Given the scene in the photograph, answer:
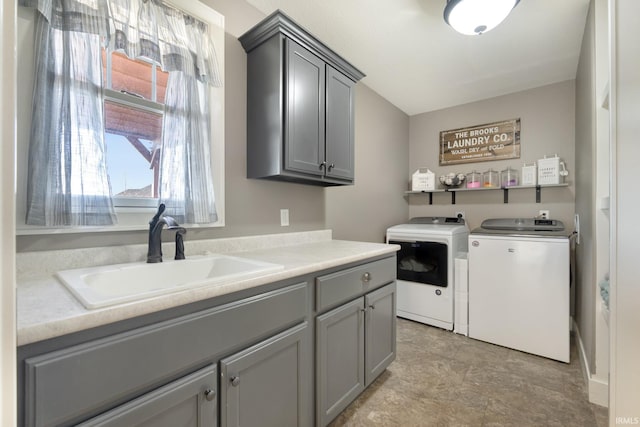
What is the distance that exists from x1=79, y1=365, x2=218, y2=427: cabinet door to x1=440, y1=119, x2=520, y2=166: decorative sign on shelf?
345cm

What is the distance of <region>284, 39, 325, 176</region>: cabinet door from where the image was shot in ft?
5.41

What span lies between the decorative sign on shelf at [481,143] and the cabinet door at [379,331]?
2229mm

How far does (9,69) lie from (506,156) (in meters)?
3.75

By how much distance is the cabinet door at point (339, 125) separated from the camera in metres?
1.94

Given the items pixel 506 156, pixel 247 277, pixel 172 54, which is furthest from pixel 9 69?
pixel 506 156

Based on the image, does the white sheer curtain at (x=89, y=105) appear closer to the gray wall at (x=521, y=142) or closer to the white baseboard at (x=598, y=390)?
the white baseboard at (x=598, y=390)

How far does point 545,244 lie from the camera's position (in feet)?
7.27

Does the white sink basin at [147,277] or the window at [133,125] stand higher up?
the window at [133,125]

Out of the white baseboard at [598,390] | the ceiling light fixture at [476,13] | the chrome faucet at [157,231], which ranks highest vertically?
the ceiling light fixture at [476,13]

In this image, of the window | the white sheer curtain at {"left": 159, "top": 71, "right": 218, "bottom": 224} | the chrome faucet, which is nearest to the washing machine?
the white sheer curtain at {"left": 159, "top": 71, "right": 218, "bottom": 224}

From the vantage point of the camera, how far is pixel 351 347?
155 cm

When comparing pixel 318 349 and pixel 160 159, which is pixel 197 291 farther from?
pixel 160 159

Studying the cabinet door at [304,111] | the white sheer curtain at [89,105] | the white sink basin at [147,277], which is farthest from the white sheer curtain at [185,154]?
the cabinet door at [304,111]

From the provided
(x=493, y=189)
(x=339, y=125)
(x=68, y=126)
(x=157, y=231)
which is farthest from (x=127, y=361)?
(x=493, y=189)
